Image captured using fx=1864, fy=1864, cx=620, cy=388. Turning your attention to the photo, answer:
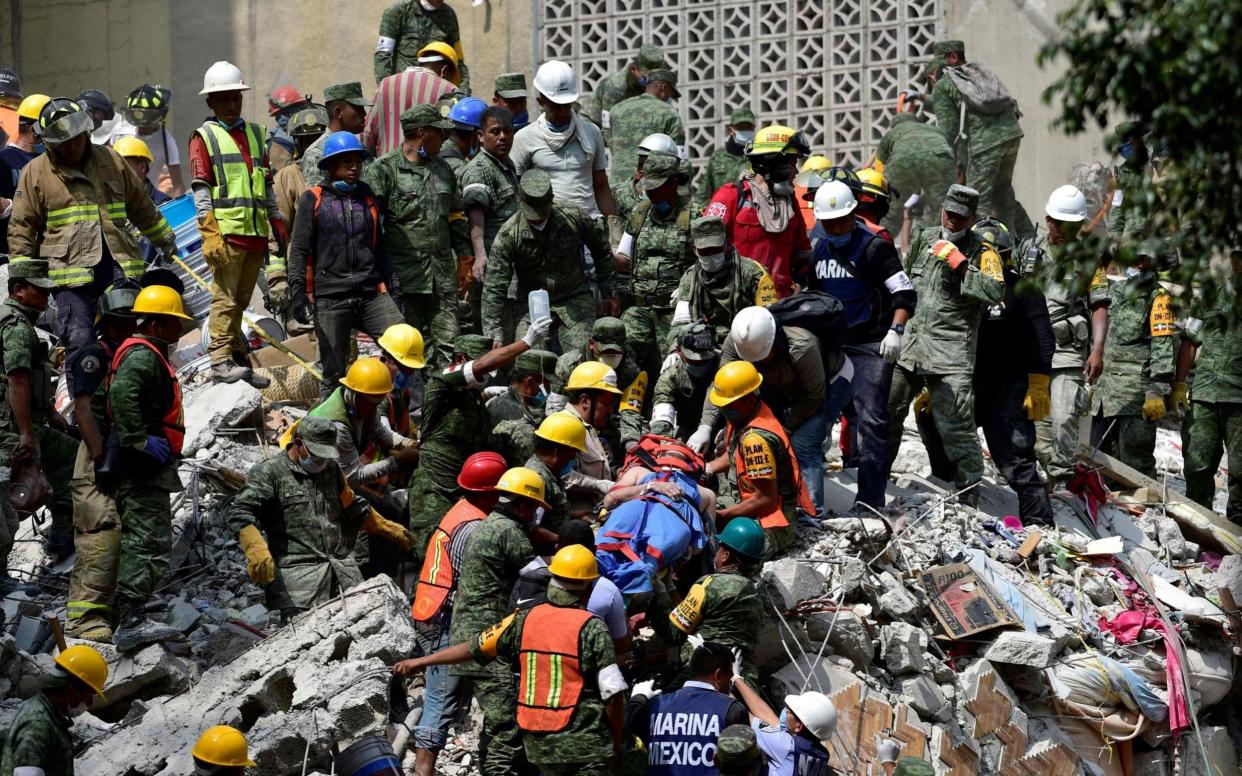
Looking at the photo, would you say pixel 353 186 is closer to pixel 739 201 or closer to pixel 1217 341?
pixel 739 201

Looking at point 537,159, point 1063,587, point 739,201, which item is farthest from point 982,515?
point 537,159

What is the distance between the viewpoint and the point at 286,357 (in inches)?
571

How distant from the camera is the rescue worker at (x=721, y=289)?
12.0 metres

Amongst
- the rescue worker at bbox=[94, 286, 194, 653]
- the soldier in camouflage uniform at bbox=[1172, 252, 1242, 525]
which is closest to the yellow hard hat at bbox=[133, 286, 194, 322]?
the rescue worker at bbox=[94, 286, 194, 653]

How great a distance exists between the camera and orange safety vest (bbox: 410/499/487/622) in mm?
10062

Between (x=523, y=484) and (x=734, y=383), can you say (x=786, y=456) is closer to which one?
(x=734, y=383)

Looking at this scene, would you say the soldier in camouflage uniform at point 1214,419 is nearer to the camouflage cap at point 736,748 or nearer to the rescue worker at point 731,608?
the rescue worker at point 731,608

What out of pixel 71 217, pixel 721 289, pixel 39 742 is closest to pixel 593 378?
pixel 721 289

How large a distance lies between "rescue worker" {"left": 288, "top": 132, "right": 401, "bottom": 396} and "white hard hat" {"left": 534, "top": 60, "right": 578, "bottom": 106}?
163 cm

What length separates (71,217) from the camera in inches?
460

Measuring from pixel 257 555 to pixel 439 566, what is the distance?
99 cm

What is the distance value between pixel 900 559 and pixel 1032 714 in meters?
1.31

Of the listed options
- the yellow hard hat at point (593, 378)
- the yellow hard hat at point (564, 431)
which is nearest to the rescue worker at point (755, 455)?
the yellow hard hat at point (593, 378)

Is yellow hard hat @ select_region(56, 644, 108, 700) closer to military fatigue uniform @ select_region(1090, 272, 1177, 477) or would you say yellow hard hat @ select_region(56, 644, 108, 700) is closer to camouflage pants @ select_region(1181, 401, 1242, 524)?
camouflage pants @ select_region(1181, 401, 1242, 524)
